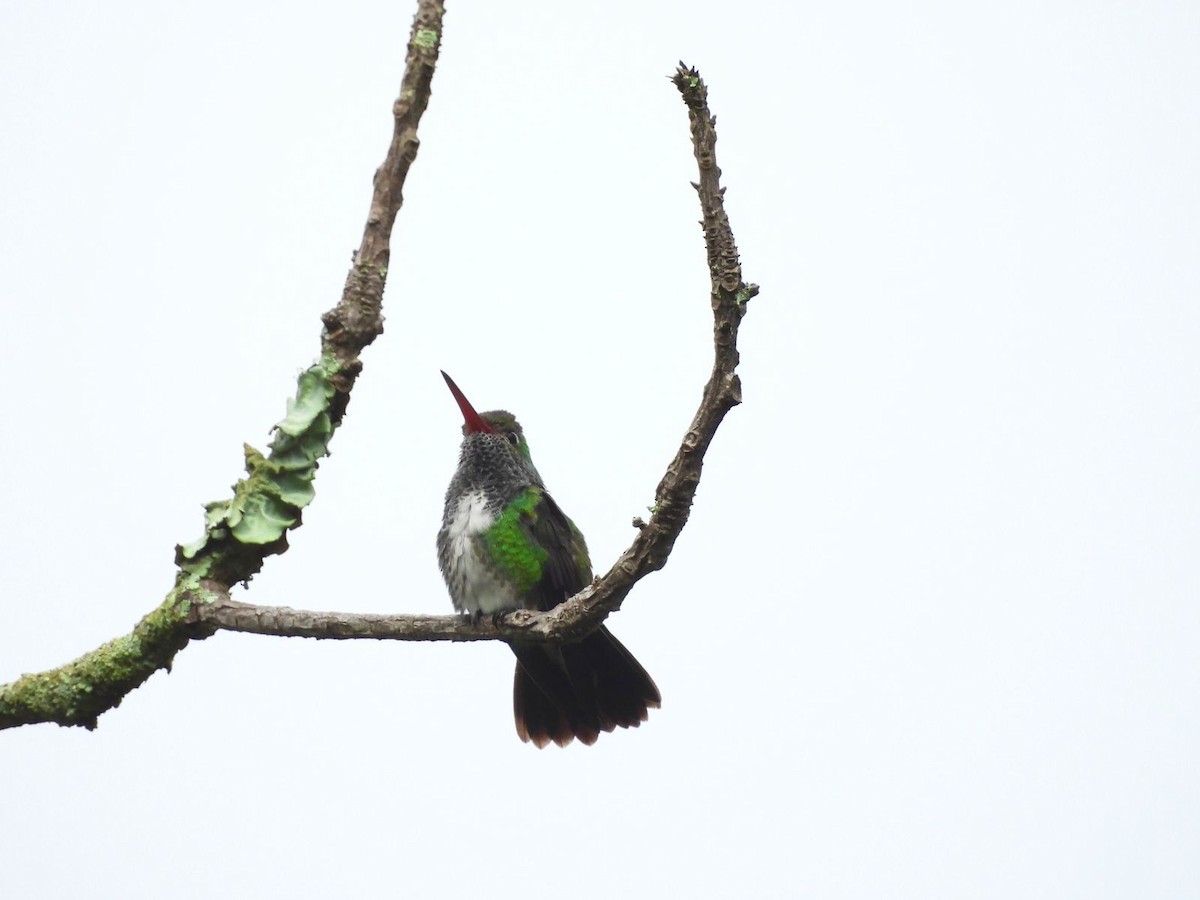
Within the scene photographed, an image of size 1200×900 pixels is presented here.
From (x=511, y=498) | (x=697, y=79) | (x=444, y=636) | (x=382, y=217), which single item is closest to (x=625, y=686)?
(x=511, y=498)

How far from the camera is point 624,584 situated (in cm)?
401

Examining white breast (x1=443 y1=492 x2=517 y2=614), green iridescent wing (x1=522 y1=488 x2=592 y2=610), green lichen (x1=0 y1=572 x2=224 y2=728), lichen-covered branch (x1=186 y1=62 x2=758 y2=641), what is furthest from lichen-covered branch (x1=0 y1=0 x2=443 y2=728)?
green iridescent wing (x1=522 y1=488 x2=592 y2=610)

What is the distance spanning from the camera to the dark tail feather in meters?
6.41

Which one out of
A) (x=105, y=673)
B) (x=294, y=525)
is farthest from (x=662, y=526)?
(x=105, y=673)

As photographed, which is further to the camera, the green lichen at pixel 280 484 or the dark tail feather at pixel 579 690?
the dark tail feather at pixel 579 690

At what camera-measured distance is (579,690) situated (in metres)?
6.60

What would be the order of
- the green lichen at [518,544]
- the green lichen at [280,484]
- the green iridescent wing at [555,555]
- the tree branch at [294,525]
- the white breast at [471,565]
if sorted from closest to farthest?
the tree branch at [294,525] < the green lichen at [280,484] < the white breast at [471,565] < the green lichen at [518,544] < the green iridescent wing at [555,555]

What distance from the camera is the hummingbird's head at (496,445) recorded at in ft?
22.9

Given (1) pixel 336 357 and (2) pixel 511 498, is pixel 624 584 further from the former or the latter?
(2) pixel 511 498

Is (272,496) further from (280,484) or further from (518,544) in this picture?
(518,544)

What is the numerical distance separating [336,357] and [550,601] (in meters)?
→ 2.76

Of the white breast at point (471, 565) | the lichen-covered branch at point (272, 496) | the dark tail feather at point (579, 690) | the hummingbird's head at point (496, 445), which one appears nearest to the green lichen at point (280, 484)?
the lichen-covered branch at point (272, 496)

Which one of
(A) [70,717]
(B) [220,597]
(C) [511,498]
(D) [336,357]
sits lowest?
(A) [70,717]

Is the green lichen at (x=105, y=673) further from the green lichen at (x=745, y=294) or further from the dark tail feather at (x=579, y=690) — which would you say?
the dark tail feather at (x=579, y=690)
